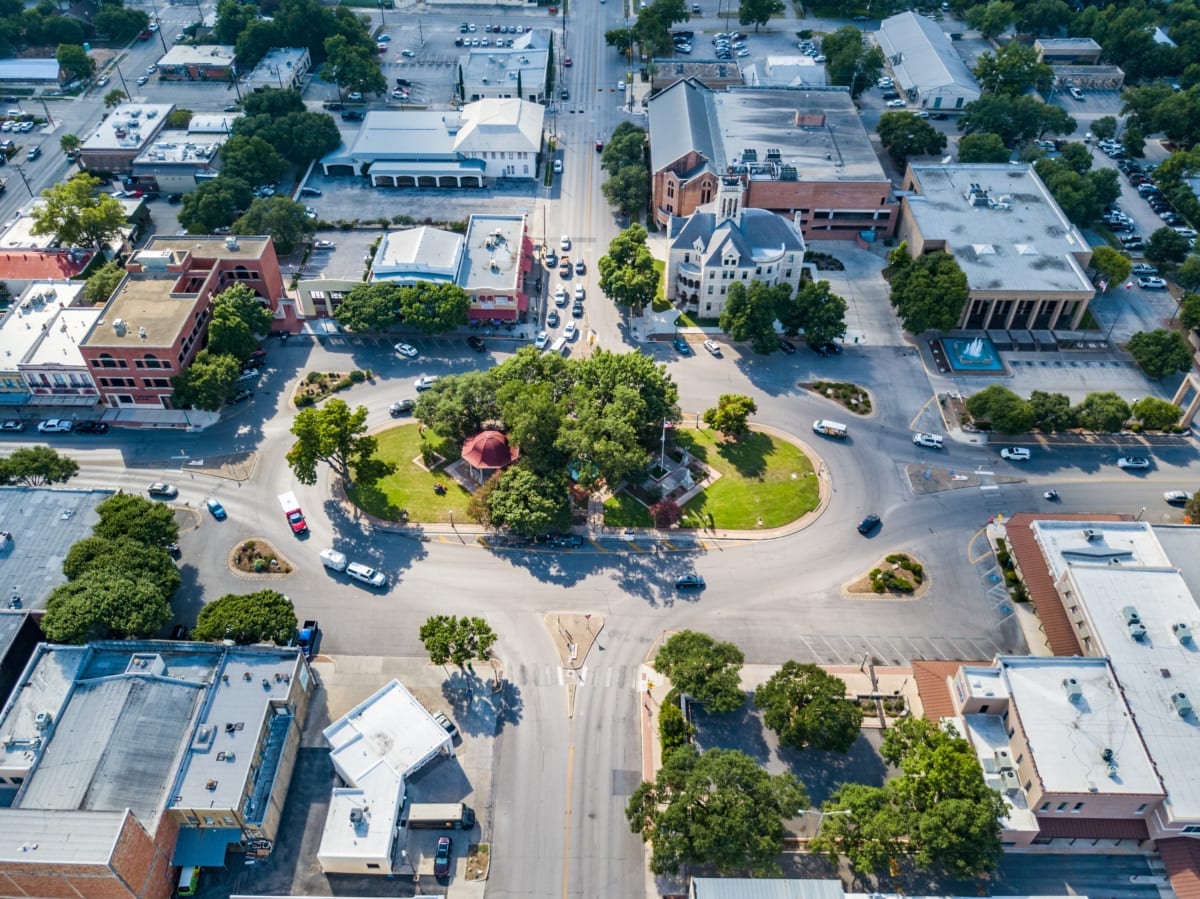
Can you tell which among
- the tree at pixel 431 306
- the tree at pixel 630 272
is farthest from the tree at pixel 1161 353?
the tree at pixel 431 306

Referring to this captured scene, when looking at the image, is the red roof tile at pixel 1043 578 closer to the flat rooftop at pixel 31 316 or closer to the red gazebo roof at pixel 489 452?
the red gazebo roof at pixel 489 452

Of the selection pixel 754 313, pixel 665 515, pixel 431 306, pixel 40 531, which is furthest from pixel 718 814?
pixel 431 306

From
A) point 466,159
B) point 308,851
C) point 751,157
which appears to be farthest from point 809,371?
point 308,851

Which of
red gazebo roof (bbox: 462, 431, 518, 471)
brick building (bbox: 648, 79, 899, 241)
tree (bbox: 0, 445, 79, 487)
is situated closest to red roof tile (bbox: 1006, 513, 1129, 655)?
red gazebo roof (bbox: 462, 431, 518, 471)

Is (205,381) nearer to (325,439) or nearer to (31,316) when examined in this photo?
(325,439)

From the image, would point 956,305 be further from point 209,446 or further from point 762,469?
point 209,446

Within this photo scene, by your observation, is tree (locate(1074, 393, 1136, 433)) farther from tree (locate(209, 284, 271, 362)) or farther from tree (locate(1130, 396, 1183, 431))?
tree (locate(209, 284, 271, 362))
